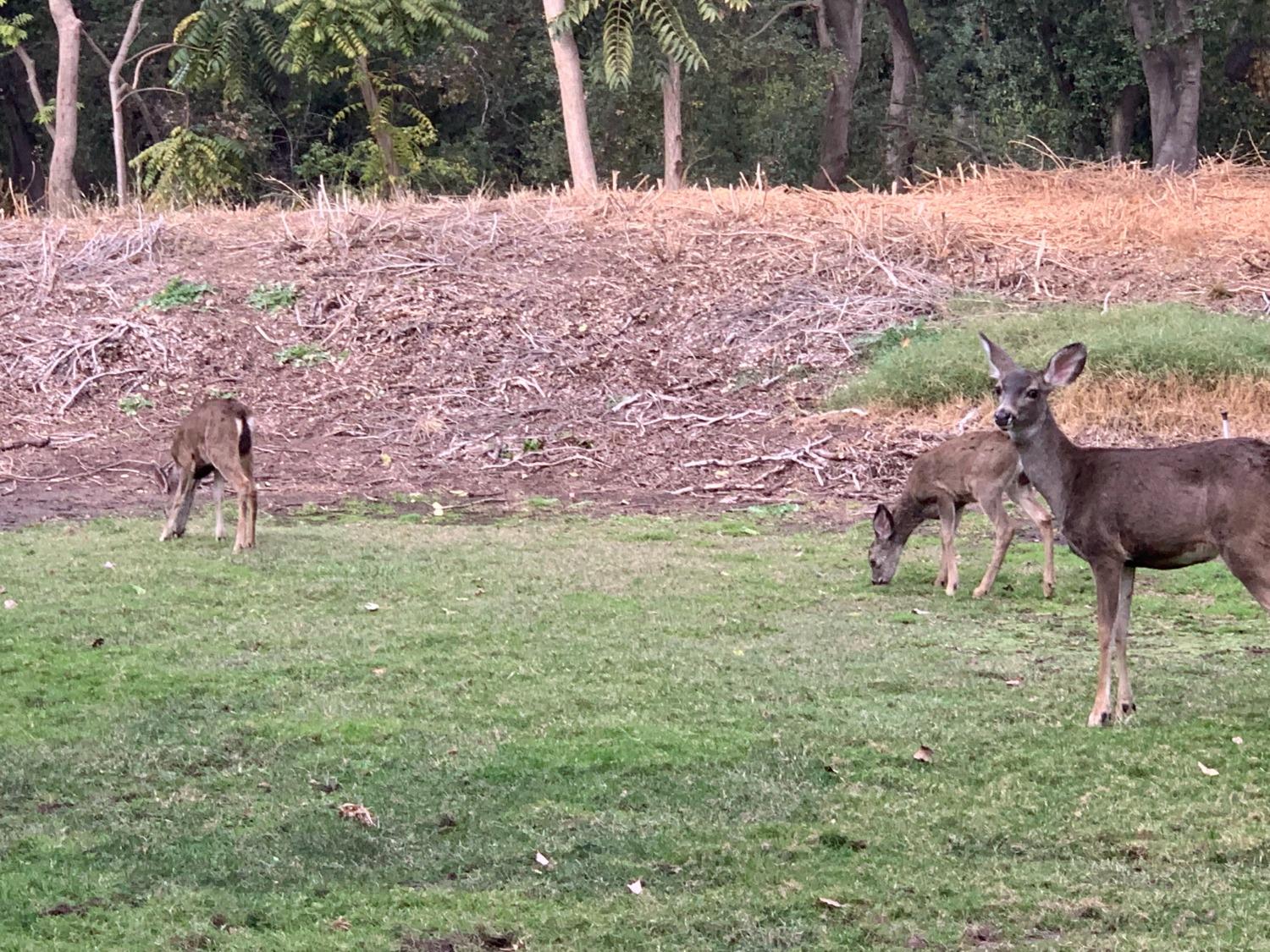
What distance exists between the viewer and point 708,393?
19.6m

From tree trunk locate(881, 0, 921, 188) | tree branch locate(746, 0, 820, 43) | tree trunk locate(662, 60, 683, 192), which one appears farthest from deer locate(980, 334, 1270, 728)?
tree trunk locate(881, 0, 921, 188)

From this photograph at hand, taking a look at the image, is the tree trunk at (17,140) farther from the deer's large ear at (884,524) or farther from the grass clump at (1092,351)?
the deer's large ear at (884,524)

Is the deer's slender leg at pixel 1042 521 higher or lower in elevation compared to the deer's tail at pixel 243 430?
lower

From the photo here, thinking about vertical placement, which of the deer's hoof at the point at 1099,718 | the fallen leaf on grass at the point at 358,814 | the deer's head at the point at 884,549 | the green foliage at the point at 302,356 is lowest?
the fallen leaf on grass at the point at 358,814

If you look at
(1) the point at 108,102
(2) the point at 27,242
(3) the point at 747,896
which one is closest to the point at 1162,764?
(3) the point at 747,896

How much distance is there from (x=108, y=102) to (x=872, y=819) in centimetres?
3969

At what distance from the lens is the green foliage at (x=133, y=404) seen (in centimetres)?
1967

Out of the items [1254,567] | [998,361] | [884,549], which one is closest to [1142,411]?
[884,549]

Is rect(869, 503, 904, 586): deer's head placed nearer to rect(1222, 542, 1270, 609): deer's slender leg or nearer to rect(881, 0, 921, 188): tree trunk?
rect(1222, 542, 1270, 609): deer's slender leg

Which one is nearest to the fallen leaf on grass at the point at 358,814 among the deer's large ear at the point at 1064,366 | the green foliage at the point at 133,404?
the deer's large ear at the point at 1064,366

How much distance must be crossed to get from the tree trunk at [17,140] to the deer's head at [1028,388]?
4003 centimetres

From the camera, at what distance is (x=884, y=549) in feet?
40.3

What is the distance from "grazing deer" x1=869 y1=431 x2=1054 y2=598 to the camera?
39.2ft

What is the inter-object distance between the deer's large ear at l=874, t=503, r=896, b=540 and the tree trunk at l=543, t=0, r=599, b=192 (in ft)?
49.7
